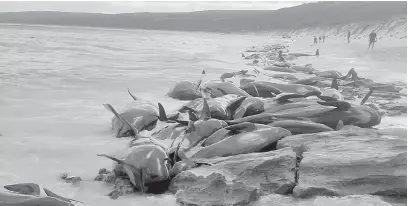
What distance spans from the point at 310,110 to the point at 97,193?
273 centimetres

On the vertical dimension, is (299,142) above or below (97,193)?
above

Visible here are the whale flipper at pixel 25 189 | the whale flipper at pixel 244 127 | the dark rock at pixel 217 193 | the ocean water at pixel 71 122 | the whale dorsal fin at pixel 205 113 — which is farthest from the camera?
the whale dorsal fin at pixel 205 113

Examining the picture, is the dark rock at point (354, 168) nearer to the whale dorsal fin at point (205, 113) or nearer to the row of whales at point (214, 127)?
the row of whales at point (214, 127)

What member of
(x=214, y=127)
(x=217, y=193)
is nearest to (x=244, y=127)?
(x=214, y=127)

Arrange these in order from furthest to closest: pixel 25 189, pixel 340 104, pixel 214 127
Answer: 1. pixel 340 104
2. pixel 214 127
3. pixel 25 189

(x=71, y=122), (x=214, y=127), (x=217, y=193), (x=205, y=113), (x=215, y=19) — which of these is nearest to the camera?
(x=217, y=193)

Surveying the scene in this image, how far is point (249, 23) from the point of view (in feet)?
307

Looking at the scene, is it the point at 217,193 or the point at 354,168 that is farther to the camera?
the point at 354,168

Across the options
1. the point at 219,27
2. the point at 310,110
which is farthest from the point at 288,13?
the point at 310,110

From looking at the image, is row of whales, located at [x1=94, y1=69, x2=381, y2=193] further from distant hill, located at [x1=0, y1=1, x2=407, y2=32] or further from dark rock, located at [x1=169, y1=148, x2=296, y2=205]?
distant hill, located at [x1=0, y1=1, x2=407, y2=32]

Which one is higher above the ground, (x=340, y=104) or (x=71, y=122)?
(x=340, y=104)

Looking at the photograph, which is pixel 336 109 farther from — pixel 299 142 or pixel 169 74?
pixel 169 74

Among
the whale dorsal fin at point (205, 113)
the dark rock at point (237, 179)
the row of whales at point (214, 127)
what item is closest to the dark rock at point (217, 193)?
the dark rock at point (237, 179)

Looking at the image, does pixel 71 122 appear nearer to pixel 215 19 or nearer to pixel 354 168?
pixel 354 168
